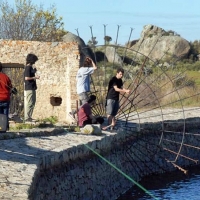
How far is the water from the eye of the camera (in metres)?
16.6

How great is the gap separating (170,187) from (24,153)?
24.6ft

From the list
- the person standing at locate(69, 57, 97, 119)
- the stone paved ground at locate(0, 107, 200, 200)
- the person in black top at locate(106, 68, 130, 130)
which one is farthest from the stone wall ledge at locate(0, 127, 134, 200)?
the person standing at locate(69, 57, 97, 119)

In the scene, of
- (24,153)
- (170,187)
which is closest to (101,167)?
(24,153)

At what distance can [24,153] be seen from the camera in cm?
1160

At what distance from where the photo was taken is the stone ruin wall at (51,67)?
19.4m

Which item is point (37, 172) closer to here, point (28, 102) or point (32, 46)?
point (28, 102)

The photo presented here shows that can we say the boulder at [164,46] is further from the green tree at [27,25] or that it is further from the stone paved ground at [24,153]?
the stone paved ground at [24,153]

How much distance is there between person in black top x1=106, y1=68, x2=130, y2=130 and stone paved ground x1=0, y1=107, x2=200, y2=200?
104 cm

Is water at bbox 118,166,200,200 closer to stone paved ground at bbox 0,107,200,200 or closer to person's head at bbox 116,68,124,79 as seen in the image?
stone paved ground at bbox 0,107,200,200

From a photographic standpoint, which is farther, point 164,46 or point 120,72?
point 164,46

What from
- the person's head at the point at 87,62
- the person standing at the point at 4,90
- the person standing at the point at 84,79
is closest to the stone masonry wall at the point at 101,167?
the person standing at the point at 84,79

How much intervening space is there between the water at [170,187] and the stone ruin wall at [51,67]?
269 centimetres

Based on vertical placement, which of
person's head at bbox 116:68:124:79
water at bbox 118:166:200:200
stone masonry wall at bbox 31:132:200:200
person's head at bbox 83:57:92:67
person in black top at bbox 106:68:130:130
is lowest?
water at bbox 118:166:200:200

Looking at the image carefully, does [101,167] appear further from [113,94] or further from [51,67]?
[51,67]
